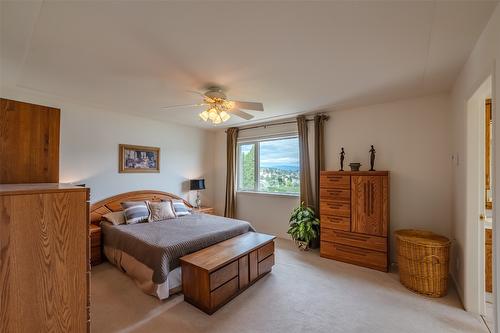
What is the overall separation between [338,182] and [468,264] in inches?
66.3

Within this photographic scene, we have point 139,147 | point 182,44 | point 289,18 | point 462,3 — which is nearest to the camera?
point 462,3

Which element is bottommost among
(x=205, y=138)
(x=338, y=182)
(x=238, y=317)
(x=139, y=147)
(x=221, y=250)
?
(x=238, y=317)

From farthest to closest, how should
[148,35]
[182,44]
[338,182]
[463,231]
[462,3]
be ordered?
1. [338,182]
2. [463,231]
3. [182,44]
4. [148,35]
5. [462,3]

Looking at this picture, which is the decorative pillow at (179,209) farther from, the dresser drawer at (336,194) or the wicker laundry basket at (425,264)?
the wicker laundry basket at (425,264)

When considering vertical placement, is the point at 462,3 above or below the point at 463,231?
above

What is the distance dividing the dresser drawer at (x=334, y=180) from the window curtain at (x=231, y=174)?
7.54ft

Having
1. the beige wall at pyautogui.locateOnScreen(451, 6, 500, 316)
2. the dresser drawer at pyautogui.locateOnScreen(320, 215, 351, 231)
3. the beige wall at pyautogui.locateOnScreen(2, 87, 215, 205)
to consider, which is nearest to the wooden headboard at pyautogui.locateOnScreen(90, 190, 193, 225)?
the beige wall at pyautogui.locateOnScreen(2, 87, 215, 205)

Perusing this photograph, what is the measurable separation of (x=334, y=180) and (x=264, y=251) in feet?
5.22

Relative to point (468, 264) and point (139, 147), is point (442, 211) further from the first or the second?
point (139, 147)

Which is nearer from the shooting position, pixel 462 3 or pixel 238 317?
pixel 462 3

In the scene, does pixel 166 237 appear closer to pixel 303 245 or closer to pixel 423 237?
pixel 303 245

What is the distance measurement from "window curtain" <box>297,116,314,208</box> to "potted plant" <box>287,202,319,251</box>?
0.24 metres

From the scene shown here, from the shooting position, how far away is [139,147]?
4.41m

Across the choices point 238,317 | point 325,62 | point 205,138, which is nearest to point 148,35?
point 325,62
